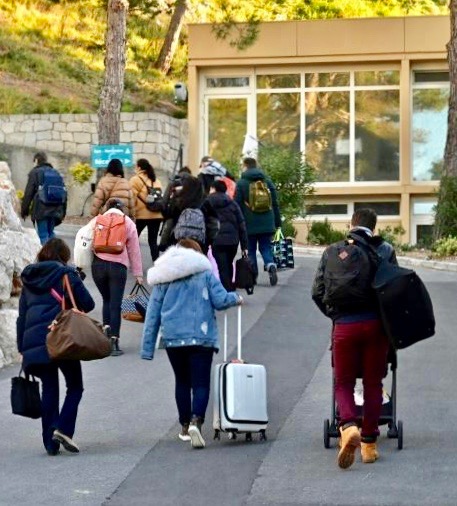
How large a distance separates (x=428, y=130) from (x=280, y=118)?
3538 millimetres

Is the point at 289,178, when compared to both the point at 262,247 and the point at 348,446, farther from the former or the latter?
the point at 348,446

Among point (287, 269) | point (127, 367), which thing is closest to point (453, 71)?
point (287, 269)

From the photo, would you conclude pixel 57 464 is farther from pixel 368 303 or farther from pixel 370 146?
pixel 370 146

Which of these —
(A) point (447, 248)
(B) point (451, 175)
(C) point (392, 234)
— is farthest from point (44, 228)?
(C) point (392, 234)

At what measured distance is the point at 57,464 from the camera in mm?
10383

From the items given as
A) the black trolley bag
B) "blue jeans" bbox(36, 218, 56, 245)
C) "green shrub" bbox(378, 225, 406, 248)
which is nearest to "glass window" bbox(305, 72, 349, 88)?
"green shrub" bbox(378, 225, 406, 248)

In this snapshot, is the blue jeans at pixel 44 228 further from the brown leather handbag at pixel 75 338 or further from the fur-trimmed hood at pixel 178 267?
the brown leather handbag at pixel 75 338

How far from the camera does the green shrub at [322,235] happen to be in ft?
96.8

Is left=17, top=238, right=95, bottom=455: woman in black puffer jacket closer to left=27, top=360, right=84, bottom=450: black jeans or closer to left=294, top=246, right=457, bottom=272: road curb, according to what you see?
left=27, top=360, right=84, bottom=450: black jeans

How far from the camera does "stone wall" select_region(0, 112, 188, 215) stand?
3225cm

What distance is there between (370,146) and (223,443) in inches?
1020

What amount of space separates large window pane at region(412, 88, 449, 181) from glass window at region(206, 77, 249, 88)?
13.5ft

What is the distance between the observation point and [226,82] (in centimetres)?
3684

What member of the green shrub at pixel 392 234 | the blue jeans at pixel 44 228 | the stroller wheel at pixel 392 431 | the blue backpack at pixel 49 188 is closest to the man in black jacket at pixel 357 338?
the stroller wheel at pixel 392 431
